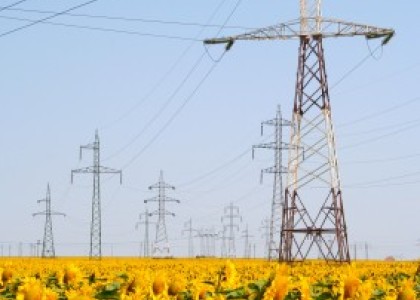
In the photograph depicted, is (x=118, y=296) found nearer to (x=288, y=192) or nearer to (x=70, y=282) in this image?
(x=70, y=282)

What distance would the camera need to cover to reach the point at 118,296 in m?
4.20

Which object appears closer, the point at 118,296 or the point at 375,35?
the point at 118,296

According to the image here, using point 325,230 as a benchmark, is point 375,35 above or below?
above

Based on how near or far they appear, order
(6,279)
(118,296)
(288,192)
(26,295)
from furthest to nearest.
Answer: (288,192), (6,279), (118,296), (26,295)

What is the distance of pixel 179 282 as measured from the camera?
4.27 metres

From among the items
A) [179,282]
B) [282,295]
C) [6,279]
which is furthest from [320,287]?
[6,279]

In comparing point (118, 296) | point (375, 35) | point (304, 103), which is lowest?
point (118, 296)

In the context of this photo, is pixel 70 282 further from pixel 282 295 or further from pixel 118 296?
pixel 282 295

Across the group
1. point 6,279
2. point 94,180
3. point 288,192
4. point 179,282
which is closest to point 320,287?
point 179,282

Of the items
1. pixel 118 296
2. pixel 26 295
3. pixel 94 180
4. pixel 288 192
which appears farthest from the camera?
pixel 94 180

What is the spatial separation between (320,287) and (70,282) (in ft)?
5.00

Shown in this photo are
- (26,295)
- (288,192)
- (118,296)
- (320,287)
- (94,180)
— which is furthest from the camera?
(94,180)

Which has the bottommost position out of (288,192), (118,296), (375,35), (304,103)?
(118,296)

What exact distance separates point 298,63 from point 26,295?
28617mm
